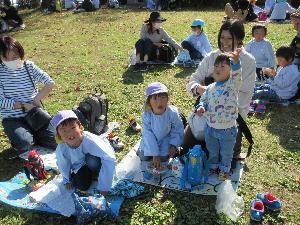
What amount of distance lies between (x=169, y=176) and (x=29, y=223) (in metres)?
1.74

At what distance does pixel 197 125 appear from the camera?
15.7 ft

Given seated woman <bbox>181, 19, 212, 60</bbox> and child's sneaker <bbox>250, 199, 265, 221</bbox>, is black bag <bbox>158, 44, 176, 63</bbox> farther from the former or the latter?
child's sneaker <bbox>250, 199, 265, 221</bbox>

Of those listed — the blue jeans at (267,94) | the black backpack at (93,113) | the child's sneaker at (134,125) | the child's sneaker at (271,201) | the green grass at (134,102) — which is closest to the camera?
the child's sneaker at (271,201)

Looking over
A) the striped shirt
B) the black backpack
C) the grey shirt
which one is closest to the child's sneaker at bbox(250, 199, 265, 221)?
the black backpack

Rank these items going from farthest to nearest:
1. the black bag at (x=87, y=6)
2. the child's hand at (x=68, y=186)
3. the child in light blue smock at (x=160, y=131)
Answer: the black bag at (x=87, y=6)
the child in light blue smock at (x=160, y=131)
the child's hand at (x=68, y=186)

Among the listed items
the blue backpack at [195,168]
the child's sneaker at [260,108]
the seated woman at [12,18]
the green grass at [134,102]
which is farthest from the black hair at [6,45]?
the seated woman at [12,18]

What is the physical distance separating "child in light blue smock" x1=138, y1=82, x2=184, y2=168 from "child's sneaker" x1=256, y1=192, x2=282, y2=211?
4.11ft

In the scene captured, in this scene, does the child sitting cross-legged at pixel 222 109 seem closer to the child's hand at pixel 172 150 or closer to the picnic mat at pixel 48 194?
the child's hand at pixel 172 150

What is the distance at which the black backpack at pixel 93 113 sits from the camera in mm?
5707

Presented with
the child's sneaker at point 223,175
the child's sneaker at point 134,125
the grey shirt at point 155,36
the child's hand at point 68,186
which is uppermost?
the grey shirt at point 155,36

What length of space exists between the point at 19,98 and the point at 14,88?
162 millimetres

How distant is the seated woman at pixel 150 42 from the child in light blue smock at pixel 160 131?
4.45m

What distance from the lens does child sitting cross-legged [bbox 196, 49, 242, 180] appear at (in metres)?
4.02

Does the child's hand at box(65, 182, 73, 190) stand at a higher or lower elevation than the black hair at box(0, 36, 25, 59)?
lower
